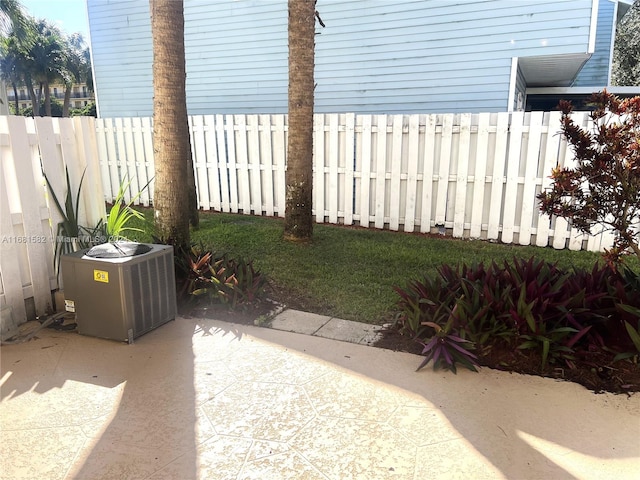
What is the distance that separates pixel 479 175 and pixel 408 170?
3.38 ft

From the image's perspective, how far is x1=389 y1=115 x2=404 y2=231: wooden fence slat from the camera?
6.95 metres

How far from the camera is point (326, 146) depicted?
24.6ft

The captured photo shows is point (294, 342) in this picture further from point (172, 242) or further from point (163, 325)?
point (172, 242)

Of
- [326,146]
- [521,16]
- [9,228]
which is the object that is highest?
[521,16]

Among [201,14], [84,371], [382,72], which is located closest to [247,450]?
[84,371]

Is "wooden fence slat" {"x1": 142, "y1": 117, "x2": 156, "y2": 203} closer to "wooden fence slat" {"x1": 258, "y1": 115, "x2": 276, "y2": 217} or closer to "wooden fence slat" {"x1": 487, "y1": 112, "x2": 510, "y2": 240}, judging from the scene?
"wooden fence slat" {"x1": 258, "y1": 115, "x2": 276, "y2": 217}

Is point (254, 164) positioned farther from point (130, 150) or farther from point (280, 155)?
point (130, 150)

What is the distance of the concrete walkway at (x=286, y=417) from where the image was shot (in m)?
2.23

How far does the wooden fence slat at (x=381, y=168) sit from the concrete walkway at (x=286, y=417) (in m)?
4.02

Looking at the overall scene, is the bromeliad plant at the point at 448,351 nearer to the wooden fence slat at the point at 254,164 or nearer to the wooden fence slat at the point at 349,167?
the wooden fence slat at the point at 349,167

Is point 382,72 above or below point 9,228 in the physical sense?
above

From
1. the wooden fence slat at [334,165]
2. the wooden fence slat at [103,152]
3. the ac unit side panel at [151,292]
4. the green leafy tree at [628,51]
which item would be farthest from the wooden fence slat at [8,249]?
the green leafy tree at [628,51]

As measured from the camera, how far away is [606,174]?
3.45 meters

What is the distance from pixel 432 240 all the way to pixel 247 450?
16.0ft
